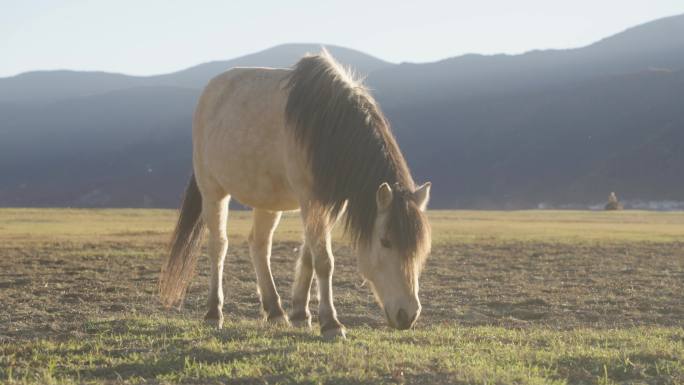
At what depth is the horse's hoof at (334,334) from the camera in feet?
21.3

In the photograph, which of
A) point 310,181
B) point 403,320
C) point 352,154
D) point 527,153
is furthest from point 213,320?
point 527,153

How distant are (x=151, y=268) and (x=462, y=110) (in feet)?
554

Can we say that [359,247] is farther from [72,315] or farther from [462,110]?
[462,110]

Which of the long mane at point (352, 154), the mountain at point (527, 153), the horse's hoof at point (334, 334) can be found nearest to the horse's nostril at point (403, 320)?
the long mane at point (352, 154)

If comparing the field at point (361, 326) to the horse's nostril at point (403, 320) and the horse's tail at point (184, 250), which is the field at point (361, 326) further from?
the horse's tail at point (184, 250)

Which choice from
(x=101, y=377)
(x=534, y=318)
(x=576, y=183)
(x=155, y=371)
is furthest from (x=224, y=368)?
(x=576, y=183)

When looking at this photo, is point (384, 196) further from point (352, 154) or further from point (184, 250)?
point (184, 250)

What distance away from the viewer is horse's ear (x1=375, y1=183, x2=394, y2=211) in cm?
593

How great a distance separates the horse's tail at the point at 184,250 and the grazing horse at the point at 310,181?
2 cm

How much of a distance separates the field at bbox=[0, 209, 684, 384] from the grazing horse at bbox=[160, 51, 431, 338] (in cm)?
55

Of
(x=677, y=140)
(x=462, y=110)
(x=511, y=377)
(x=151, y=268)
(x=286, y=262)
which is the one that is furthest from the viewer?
(x=462, y=110)

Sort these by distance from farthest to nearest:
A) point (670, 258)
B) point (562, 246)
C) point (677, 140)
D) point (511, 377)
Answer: point (677, 140) < point (562, 246) < point (670, 258) < point (511, 377)

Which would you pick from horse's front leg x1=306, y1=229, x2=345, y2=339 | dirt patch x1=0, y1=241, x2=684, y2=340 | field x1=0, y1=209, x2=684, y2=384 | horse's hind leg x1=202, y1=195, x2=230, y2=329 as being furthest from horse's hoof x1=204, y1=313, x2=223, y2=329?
horse's front leg x1=306, y1=229, x2=345, y2=339

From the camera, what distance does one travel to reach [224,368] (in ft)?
17.2
